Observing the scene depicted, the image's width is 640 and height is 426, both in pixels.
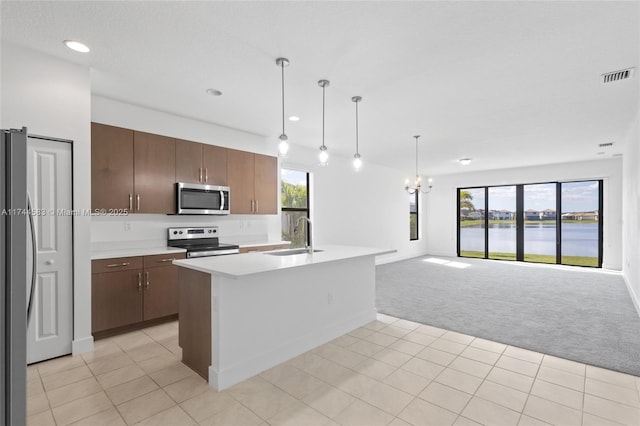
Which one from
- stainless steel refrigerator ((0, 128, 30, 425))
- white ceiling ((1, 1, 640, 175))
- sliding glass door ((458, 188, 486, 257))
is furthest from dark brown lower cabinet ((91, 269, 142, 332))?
sliding glass door ((458, 188, 486, 257))

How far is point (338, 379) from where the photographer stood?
246 centimetres

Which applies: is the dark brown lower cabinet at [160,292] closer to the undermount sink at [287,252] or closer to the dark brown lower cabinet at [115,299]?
the dark brown lower cabinet at [115,299]

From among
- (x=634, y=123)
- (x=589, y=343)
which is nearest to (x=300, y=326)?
(x=589, y=343)

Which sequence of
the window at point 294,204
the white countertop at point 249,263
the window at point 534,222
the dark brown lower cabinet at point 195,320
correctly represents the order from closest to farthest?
the white countertop at point 249,263 < the dark brown lower cabinet at point 195,320 < the window at point 294,204 < the window at point 534,222

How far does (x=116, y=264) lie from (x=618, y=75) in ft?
17.3

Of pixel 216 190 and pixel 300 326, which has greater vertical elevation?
pixel 216 190

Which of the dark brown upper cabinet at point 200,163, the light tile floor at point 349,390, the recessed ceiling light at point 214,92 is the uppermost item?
the recessed ceiling light at point 214,92

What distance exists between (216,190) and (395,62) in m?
2.84

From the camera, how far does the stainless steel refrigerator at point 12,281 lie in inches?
48.8

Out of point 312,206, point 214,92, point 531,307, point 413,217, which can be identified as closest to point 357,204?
point 312,206

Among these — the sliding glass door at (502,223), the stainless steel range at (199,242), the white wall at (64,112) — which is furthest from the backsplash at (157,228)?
the sliding glass door at (502,223)

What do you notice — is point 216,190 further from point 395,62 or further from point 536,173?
point 536,173

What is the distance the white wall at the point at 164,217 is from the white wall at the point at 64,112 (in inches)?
29.5

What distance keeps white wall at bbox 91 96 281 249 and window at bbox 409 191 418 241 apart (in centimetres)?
551
